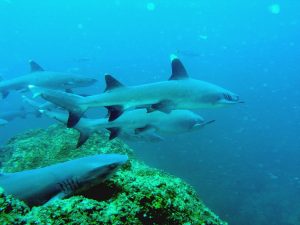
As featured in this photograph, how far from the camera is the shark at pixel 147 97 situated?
16.3 feet

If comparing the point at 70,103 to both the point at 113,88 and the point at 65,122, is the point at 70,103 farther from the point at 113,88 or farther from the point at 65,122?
the point at 65,122

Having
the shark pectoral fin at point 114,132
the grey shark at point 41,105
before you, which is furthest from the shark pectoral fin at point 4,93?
the shark pectoral fin at point 114,132

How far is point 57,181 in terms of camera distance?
309 cm

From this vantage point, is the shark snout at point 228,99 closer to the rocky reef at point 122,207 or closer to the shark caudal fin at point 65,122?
the shark caudal fin at point 65,122

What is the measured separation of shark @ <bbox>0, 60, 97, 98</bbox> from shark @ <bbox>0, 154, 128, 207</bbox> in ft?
22.0

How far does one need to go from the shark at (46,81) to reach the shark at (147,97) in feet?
14.7

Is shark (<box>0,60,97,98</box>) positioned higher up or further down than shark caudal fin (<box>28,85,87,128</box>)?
further down

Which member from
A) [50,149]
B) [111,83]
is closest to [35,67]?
[50,149]

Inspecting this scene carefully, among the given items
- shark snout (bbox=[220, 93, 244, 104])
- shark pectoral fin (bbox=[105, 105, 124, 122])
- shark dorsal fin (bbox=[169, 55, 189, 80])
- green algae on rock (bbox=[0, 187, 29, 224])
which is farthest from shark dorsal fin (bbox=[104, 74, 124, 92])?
green algae on rock (bbox=[0, 187, 29, 224])

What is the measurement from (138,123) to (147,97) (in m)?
1.68

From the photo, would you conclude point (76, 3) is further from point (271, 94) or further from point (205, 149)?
point (205, 149)

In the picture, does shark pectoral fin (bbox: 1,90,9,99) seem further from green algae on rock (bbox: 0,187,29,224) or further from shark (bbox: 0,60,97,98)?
green algae on rock (bbox: 0,187,29,224)

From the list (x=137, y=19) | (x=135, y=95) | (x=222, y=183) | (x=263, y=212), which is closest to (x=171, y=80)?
(x=135, y=95)

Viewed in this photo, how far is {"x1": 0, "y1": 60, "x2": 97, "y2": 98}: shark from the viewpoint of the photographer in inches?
377
